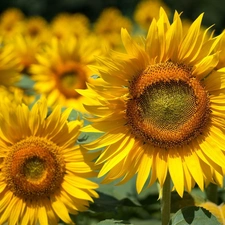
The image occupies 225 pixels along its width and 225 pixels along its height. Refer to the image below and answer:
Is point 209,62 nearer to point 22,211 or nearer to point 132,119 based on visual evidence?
point 132,119

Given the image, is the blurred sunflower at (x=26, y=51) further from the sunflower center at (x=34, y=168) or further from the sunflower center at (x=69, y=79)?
the sunflower center at (x=34, y=168)

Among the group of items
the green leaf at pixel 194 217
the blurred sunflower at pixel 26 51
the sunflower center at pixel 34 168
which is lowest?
the sunflower center at pixel 34 168

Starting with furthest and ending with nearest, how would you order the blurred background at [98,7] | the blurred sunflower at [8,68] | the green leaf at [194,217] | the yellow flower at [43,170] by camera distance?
the blurred background at [98,7] → the blurred sunflower at [8,68] → the yellow flower at [43,170] → the green leaf at [194,217]

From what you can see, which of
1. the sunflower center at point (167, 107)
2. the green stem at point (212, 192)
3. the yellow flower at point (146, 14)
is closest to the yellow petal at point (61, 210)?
the sunflower center at point (167, 107)

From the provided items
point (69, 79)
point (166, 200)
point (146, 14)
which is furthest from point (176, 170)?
point (146, 14)

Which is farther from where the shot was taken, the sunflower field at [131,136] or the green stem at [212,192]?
the green stem at [212,192]

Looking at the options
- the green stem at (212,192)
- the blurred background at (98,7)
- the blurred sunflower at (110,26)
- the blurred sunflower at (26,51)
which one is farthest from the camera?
the blurred background at (98,7)
